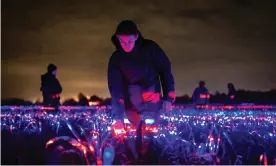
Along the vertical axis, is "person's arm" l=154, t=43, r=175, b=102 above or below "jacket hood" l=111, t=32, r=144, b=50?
below

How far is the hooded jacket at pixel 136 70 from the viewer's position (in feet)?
26.5

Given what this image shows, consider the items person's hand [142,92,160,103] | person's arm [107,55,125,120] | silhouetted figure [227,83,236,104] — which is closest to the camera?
person's arm [107,55,125,120]

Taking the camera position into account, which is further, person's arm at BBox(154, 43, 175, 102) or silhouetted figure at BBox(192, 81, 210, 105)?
silhouetted figure at BBox(192, 81, 210, 105)

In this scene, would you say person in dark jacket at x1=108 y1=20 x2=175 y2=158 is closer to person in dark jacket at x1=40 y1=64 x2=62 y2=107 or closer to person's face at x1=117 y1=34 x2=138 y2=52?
person's face at x1=117 y1=34 x2=138 y2=52

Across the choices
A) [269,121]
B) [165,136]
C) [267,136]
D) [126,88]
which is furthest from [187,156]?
[269,121]

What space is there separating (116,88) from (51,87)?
6.95 metres

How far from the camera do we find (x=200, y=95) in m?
19.2

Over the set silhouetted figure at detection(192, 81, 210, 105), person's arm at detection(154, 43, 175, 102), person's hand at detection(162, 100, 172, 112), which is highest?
silhouetted figure at detection(192, 81, 210, 105)

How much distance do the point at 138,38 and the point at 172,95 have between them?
1.00 metres

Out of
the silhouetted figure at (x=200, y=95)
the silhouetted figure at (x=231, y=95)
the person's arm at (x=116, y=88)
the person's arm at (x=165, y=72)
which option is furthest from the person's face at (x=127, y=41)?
the silhouetted figure at (x=231, y=95)

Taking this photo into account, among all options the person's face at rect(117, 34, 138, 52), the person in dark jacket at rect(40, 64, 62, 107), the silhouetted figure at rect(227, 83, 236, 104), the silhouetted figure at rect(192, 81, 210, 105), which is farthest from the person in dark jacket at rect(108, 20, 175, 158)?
the silhouetted figure at rect(227, 83, 236, 104)

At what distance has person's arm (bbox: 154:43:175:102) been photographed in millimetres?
8188

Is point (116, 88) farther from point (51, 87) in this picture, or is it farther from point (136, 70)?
point (51, 87)

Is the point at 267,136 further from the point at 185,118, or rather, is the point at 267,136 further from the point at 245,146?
the point at 185,118
